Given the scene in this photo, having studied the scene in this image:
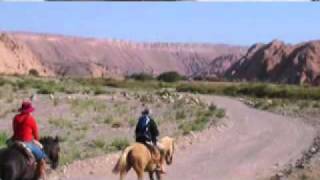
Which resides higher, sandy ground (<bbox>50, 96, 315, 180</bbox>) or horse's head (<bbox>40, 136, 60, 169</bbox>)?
horse's head (<bbox>40, 136, 60, 169</bbox>)

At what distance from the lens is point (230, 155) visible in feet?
89.8

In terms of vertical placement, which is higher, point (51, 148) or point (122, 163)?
point (51, 148)

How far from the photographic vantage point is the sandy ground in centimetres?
2142

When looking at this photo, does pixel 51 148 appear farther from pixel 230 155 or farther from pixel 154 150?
pixel 230 155

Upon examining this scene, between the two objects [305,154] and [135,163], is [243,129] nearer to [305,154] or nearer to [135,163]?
[305,154]

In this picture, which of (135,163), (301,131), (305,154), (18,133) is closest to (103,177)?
(135,163)

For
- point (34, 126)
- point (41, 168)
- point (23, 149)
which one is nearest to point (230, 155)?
point (41, 168)

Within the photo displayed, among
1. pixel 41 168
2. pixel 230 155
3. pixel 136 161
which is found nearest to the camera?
pixel 41 168

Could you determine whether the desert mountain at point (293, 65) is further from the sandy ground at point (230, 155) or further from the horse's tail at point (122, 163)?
the horse's tail at point (122, 163)

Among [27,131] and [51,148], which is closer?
[27,131]

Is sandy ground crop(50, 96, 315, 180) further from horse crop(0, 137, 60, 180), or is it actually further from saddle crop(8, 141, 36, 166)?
saddle crop(8, 141, 36, 166)

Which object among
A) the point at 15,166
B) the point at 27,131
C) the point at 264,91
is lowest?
the point at 264,91

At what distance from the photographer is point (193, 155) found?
26844mm

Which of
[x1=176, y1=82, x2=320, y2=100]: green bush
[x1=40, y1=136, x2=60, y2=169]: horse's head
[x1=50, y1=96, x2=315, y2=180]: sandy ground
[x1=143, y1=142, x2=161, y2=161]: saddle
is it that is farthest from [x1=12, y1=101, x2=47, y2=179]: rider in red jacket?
[x1=176, y1=82, x2=320, y2=100]: green bush
